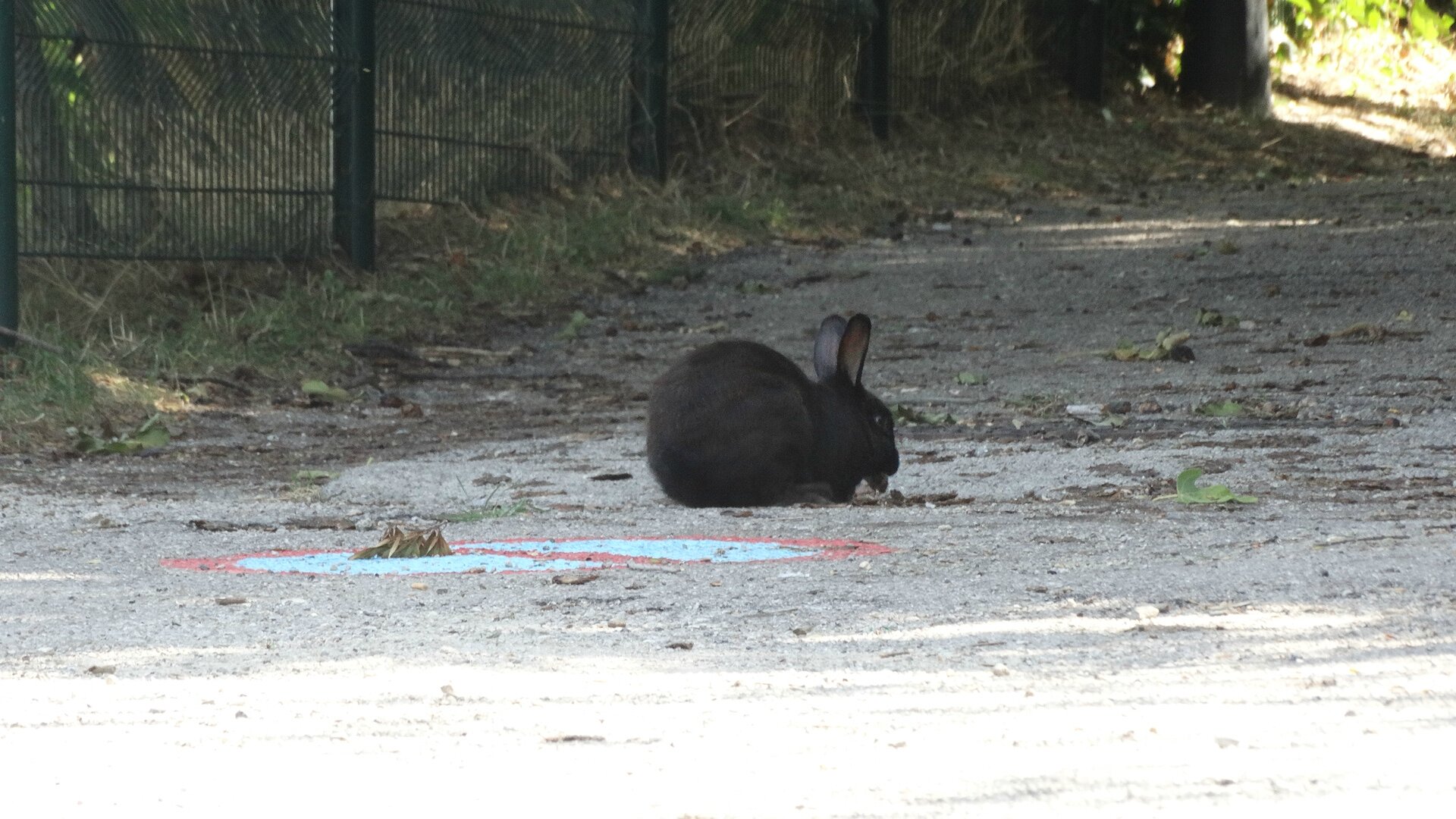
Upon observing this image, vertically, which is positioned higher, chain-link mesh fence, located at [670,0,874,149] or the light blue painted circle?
chain-link mesh fence, located at [670,0,874,149]

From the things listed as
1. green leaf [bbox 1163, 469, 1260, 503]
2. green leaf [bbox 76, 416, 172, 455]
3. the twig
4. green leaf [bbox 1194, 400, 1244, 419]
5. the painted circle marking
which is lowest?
green leaf [bbox 76, 416, 172, 455]

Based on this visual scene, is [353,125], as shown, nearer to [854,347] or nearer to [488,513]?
[854,347]

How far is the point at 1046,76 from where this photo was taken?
58.5 feet

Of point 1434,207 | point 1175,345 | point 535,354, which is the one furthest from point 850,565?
point 1434,207

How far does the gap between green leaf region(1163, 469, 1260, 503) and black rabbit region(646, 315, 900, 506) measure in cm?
115

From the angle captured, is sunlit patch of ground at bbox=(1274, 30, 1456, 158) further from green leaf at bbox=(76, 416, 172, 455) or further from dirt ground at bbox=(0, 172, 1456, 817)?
green leaf at bbox=(76, 416, 172, 455)

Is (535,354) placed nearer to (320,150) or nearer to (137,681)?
(320,150)

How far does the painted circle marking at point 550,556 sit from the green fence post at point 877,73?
10556 mm

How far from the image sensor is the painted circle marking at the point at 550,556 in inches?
201

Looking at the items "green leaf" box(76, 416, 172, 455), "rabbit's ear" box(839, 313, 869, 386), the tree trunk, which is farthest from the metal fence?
"rabbit's ear" box(839, 313, 869, 386)

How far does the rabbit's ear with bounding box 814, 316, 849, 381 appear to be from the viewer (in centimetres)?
688

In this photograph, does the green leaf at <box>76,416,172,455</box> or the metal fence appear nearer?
the green leaf at <box>76,416,172,455</box>

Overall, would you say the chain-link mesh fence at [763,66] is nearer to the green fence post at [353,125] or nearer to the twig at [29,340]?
the green fence post at [353,125]

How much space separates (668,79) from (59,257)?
512 centimetres
